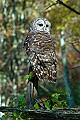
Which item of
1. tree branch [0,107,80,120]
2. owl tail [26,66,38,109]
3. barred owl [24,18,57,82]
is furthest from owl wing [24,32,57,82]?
tree branch [0,107,80,120]

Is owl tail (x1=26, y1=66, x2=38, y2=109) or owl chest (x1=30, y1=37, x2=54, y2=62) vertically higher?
owl chest (x1=30, y1=37, x2=54, y2=62)

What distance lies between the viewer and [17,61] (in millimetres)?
12516

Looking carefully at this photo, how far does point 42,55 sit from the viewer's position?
304cm

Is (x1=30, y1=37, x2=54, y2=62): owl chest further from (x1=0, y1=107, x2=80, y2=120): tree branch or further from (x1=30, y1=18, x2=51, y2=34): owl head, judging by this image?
(x1=0, y1=107, x2=80, y2=120): tree branch

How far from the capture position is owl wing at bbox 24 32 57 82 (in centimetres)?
302

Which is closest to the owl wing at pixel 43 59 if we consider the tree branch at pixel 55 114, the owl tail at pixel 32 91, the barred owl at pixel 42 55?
the barred owl at pixel 42 55

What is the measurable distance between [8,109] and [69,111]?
55 cm

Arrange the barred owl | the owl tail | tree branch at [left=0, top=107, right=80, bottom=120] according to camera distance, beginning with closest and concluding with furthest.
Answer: tree branch at [left=0, top=107, right=80, bottom=120], the barred owl, the owl tail

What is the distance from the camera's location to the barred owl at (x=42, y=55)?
3.02 m

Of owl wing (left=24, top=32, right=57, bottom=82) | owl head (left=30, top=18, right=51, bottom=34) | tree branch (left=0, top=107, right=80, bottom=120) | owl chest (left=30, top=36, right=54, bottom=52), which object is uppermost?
owl head (left=30, top=18, right=51, bottom=34)

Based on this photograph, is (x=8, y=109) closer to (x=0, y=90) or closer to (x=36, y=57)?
(x=36, y=57)

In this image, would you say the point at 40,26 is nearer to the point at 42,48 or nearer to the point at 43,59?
the point at 42,48

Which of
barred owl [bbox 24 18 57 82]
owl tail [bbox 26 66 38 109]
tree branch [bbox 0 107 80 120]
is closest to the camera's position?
tree branch [bbox 0 107 80 120]

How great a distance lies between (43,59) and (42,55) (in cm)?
4
